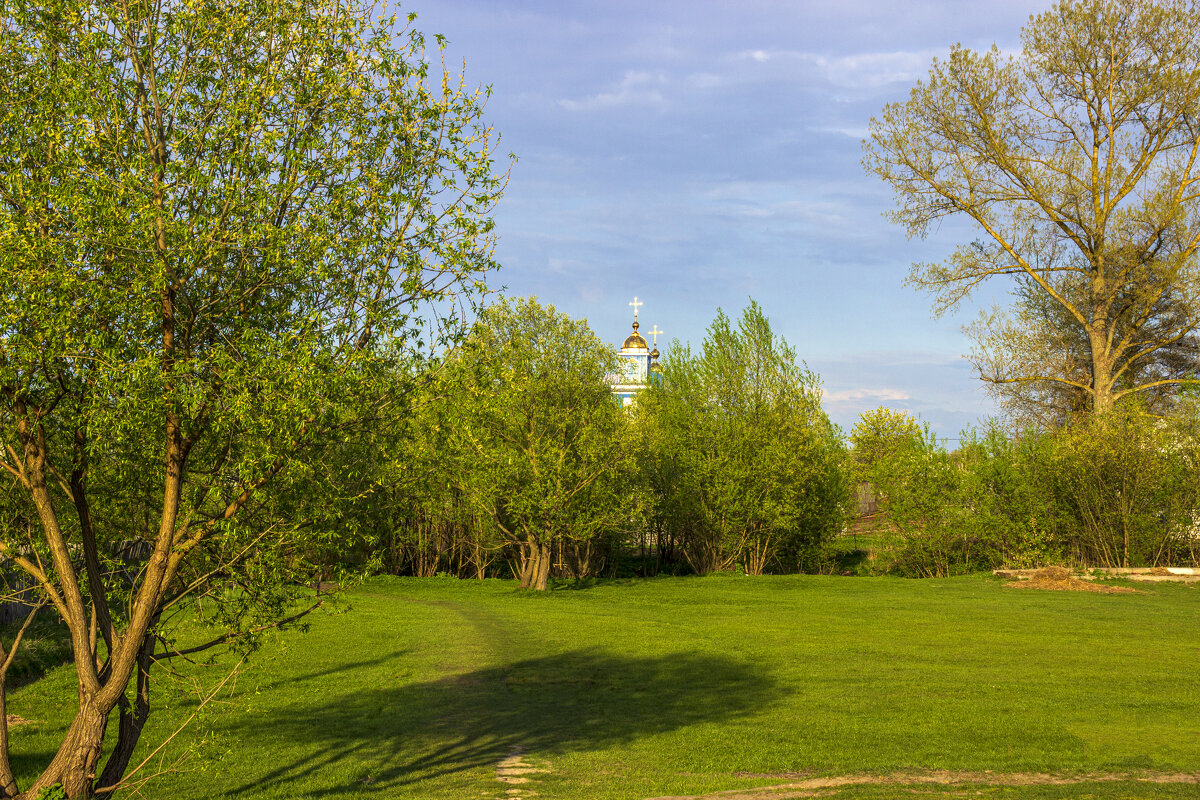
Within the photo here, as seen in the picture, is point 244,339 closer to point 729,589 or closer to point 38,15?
point 38,15

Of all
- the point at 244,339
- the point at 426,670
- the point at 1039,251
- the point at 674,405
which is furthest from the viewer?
the point at 674,405

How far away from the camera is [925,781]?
794 cm

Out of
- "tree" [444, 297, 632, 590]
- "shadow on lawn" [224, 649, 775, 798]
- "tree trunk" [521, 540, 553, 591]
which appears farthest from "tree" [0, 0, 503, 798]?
"tree trunk" [521, 540, 553, 591]

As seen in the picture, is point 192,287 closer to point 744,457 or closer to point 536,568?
point 536,568

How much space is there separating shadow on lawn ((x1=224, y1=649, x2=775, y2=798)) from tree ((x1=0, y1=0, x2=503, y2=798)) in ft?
8.28

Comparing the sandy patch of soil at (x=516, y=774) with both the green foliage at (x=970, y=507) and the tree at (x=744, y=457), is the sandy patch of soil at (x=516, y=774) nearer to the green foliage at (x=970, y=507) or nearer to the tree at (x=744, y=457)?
the tree at (x=744, y=457)

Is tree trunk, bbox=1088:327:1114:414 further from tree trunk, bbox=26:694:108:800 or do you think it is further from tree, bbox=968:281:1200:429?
tree trunk, bbox=26:694:108:800

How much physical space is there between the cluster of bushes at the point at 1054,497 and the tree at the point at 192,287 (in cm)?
2510

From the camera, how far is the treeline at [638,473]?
2489cm

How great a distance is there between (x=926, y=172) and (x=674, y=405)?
1142 centimetres

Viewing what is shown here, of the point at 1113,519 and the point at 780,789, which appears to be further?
the point at 1113,519

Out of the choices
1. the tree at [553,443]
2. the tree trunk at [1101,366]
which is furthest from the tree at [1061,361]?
the tree at [553,443]

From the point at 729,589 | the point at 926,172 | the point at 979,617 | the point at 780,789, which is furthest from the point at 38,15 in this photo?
the point at 926,172

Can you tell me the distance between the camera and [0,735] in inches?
264
